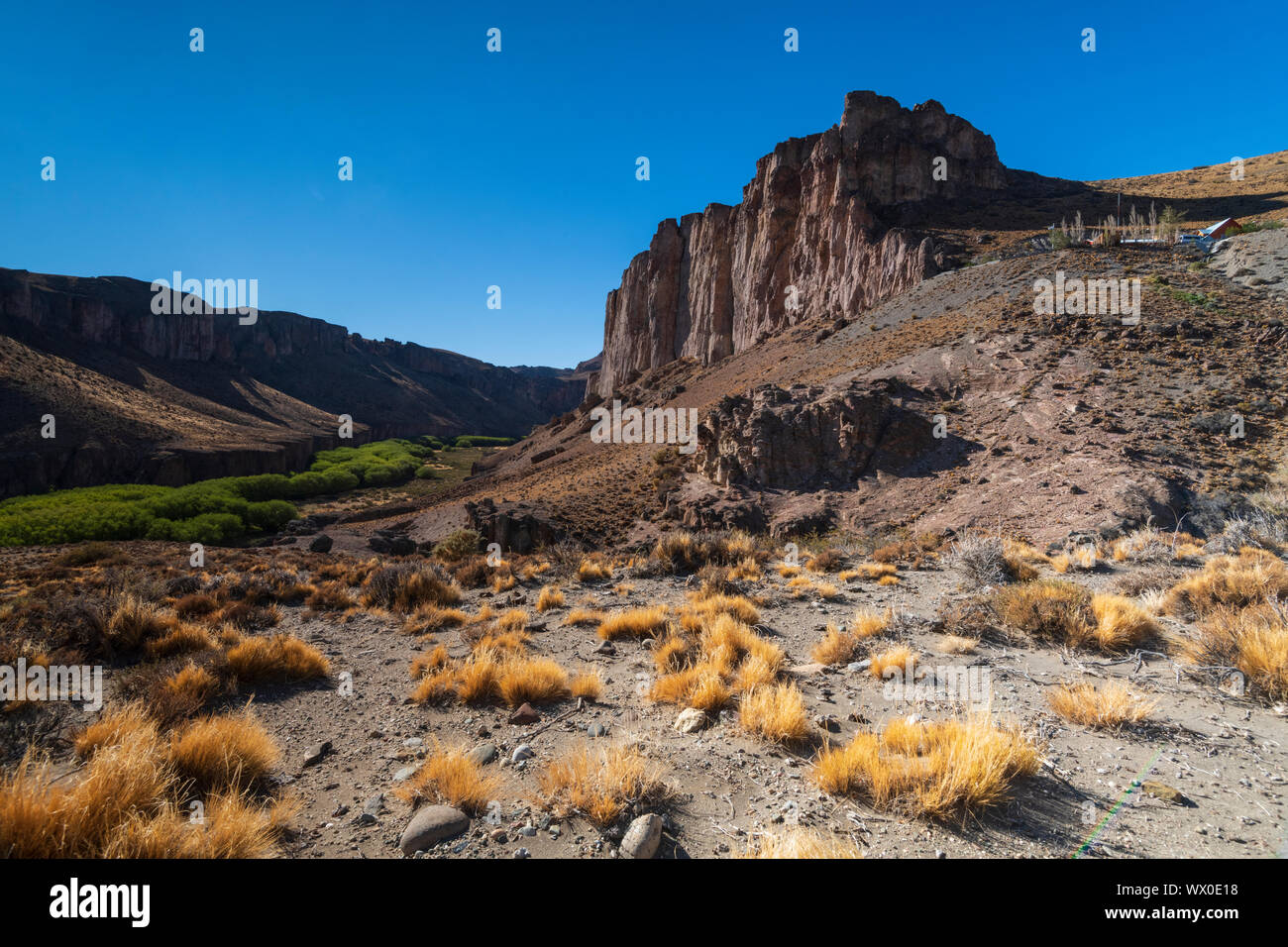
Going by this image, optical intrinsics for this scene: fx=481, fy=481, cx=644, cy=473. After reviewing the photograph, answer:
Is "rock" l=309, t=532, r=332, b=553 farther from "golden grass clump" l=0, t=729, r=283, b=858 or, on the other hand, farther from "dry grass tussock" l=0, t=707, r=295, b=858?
"golden grass clump" l=0, t=729, r=283, b=858

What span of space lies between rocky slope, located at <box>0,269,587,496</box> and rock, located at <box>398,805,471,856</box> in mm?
67729

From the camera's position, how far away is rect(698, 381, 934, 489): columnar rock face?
1916cm

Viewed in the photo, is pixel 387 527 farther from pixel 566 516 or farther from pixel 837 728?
pixel 837 728

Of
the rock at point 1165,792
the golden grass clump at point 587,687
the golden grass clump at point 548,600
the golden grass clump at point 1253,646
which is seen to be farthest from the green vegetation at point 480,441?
the rock at point 1165,792

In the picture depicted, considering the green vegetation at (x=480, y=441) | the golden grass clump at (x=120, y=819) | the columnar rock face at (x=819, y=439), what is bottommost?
the golden grass clump at (x=120, y=819)

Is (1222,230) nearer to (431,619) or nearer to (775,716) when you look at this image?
(775,716)

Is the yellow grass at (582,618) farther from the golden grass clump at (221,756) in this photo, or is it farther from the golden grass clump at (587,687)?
the golden grass clump at (221,756)

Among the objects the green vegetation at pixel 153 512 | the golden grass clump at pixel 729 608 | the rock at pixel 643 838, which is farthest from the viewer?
the green vegetation at pixel 153 512

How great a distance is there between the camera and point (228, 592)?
9.02m

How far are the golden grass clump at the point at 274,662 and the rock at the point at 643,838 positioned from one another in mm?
4804

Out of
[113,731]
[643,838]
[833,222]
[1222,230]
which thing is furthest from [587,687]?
[833,222]

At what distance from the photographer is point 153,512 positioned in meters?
34.5

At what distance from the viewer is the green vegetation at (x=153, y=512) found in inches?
1147
